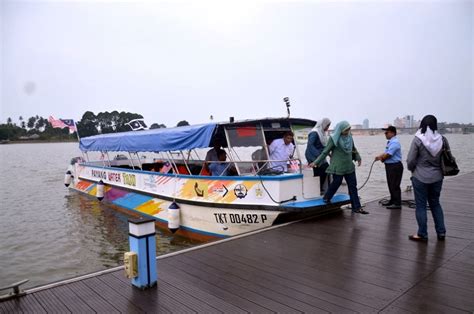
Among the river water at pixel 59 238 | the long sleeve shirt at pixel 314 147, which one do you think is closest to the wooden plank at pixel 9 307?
the river water at pixel 59 238

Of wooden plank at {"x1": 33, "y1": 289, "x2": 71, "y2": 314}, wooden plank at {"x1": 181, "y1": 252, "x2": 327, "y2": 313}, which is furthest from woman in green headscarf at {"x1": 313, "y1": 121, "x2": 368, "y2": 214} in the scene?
wooden plank at {"x1": 33, "y1": 289, "x2": 71, "y2": 314}

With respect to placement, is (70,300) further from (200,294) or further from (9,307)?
(200,294)

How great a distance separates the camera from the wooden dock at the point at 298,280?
3320 millimetres

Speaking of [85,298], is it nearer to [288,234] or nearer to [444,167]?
[288,234]

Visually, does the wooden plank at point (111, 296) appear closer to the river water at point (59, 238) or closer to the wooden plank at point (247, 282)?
the wooden plank at point (247, 282)

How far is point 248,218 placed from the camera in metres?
6.95

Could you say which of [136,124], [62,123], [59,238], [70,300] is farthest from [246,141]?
[62,123]

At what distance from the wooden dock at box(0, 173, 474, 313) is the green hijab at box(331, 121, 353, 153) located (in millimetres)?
1631

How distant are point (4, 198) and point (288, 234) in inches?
653

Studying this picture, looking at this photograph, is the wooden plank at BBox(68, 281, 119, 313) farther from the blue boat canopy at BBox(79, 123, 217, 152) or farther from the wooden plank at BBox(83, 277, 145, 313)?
the blue boat canopy at BBox(79, 123, 217, 152)

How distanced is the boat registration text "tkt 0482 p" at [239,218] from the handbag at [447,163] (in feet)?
10.8

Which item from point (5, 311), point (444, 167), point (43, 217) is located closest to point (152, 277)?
point (5, 311)

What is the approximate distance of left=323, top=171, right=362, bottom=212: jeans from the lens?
6.53 metres

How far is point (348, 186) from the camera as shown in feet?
22.1
